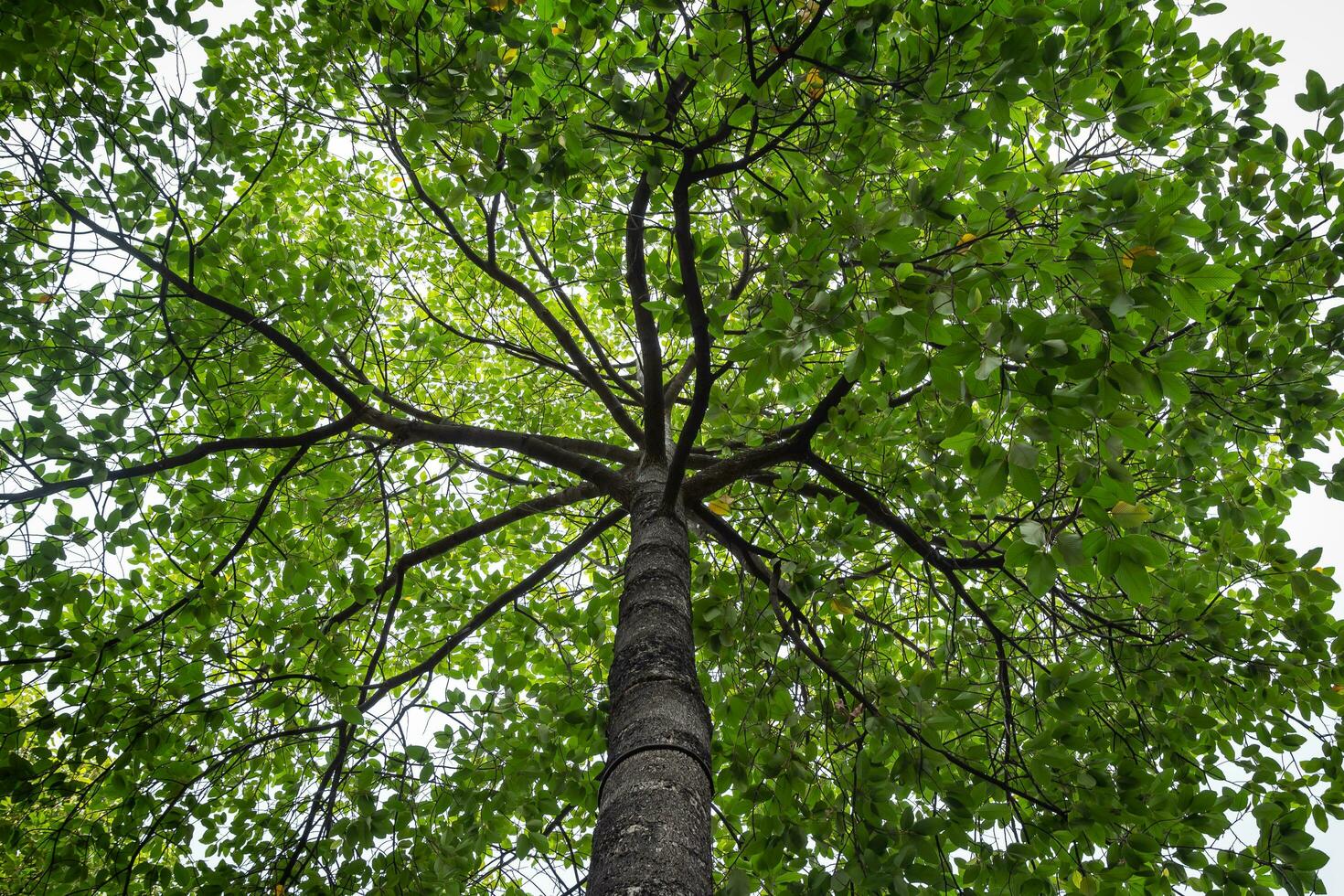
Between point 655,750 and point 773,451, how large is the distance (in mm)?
1852

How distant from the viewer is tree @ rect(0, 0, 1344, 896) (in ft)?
7.68

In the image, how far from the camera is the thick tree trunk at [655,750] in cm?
218

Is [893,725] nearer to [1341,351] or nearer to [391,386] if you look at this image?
[1341,351]

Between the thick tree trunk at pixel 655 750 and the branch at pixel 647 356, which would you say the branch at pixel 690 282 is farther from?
the branch at pixel 647 356

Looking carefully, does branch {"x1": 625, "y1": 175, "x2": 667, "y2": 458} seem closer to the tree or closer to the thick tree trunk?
the tree

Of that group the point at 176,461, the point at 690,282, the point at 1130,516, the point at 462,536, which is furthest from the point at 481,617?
the point at 1130,516

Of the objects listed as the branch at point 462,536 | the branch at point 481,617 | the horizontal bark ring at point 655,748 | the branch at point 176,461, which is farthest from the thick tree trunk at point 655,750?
the branch at point 176,461

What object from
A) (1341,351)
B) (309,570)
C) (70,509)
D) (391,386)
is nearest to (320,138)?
(391,386)

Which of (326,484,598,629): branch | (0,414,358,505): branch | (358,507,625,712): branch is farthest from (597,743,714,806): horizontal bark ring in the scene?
(0,414,358,505): branch

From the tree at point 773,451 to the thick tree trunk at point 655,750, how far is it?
0.7 inches

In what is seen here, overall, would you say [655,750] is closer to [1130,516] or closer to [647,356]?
[1130,516]

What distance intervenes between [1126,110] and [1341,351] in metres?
2.10

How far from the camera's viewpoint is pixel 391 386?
7.48m

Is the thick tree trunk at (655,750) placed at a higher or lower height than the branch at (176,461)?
lower
